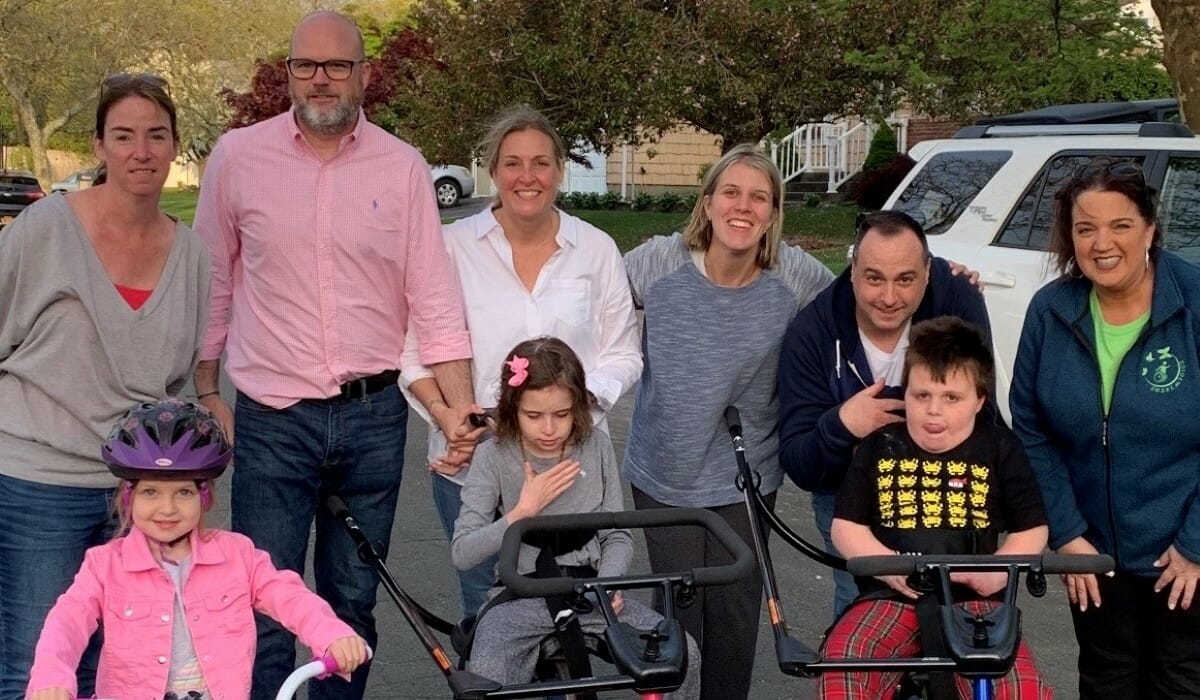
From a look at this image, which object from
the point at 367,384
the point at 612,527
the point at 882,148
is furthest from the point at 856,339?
the point at 882,148

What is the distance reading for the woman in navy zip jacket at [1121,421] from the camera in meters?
3.56

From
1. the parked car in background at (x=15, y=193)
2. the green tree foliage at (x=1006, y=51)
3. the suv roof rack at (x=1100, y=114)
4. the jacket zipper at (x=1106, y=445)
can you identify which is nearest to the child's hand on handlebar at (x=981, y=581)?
the jacket zipper at (x=1106, y=445)

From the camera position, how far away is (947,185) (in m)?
8.49

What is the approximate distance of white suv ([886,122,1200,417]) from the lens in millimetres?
7305

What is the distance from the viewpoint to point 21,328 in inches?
138

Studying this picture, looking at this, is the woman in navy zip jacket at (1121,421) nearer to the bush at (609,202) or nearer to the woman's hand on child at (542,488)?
the woman's hand on child at (542,488)

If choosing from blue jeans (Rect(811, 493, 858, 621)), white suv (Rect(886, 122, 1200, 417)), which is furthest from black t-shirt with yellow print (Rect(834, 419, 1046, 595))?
white suv (Rect(886, 122, 1200, 417))

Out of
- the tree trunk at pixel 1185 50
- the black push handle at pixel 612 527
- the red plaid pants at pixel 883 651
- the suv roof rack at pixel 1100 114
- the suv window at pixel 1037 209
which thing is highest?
the tree trunk at pixel 1185 50

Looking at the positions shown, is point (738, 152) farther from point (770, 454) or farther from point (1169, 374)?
point (1169, 374)

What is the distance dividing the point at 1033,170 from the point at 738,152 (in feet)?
14.0

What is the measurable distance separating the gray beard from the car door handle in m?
4.74

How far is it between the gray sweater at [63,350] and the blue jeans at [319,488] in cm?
53

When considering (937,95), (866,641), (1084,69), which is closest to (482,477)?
(866,641)

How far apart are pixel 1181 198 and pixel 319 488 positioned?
17.3 feet
